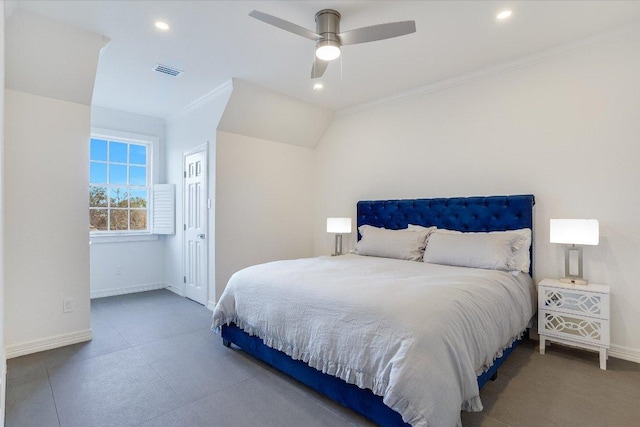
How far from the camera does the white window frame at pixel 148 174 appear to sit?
4802 millimetres

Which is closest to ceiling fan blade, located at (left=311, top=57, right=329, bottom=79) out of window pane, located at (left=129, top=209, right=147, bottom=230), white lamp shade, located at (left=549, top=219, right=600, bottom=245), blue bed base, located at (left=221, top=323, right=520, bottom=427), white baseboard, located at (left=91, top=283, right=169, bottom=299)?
blue bed base, located at (left=221, top=323, right=520, bottom=427)

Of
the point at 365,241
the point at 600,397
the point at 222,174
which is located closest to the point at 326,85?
the point at 222,174

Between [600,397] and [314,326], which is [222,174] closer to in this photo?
[314,326]

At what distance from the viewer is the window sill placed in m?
4.74

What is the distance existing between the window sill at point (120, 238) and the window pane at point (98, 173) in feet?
2.76

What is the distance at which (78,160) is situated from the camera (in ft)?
10.5

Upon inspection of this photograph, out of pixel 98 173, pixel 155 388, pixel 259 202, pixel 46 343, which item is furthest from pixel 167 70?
pixel 155 388

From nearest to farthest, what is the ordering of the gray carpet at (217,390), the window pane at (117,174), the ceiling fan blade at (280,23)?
the gray carpet at (217,390) < the ceiling fan blade at (280,23) < the window pane at (117,174)

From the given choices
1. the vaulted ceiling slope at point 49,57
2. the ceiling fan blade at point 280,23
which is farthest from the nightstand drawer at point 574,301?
the vaulted ceiling slope at point 49,57

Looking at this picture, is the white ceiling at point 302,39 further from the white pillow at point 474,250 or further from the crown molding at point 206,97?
the white pillow at point 474,250

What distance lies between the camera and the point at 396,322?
68.4 inches

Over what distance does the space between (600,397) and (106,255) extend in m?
5.85

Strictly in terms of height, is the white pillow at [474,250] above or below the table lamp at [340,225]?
below

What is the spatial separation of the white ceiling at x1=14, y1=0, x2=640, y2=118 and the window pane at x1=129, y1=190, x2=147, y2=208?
1685 mm
